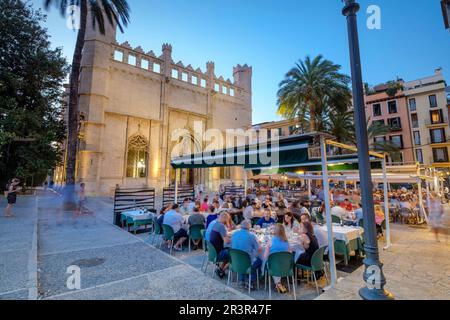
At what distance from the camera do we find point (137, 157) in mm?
22141

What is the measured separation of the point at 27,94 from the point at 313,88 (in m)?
22.0

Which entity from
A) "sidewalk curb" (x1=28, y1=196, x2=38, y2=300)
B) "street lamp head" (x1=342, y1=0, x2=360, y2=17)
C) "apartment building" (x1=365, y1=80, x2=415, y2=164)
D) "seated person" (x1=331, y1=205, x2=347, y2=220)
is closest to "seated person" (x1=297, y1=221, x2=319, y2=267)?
"street lamp head" (x1=342, y1=0, x2=360, y2=17)

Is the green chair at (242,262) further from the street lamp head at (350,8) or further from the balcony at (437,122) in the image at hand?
the balcony at (437,122)

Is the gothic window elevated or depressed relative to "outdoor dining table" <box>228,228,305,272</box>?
elevated

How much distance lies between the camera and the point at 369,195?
265 centimetres

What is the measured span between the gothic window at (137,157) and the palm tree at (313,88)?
14665 millimetres

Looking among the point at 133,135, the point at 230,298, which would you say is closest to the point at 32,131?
the point at 133,135

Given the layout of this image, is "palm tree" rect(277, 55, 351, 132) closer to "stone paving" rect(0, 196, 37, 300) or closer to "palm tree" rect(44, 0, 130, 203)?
"palm tree" rect(44, 0, 130, 203)

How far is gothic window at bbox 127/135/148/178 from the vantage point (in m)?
21.7

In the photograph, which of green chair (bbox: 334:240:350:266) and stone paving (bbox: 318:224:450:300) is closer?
stone paving (bbox: 318:224:450:300)

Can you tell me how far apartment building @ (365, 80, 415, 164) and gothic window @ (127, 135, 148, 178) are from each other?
30014 millimetres

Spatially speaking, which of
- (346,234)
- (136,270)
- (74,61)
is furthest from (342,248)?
(74,61)
